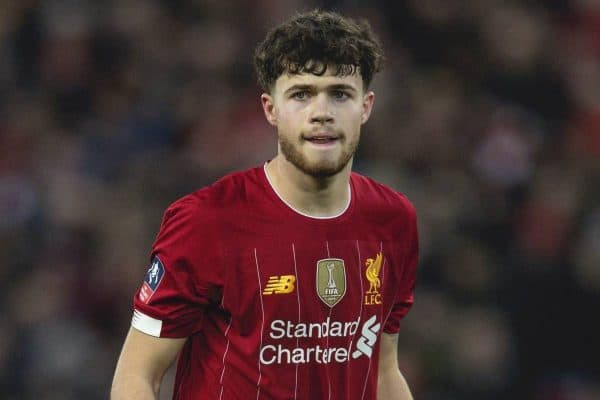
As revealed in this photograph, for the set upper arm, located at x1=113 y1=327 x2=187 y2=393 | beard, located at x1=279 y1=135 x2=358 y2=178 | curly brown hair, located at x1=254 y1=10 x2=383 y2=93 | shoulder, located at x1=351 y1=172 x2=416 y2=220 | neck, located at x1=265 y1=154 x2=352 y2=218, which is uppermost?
curly brown hair, located at x1=254 y1=10 x2=383 y2=93

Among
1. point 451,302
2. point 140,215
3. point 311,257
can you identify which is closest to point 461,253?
point 451,302

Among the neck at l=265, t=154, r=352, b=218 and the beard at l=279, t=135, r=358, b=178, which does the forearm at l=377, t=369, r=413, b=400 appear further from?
the beard at l=279, t=135, r=358, b=178

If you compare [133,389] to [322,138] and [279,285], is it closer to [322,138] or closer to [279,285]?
[279,285]

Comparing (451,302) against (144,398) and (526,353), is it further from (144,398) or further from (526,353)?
(144,398)

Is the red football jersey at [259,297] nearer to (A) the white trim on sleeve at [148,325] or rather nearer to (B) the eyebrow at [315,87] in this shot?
(A) the white trim on sleeve at [148,325]

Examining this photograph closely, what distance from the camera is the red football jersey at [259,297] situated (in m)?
4.06

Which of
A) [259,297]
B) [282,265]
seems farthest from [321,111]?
[259,297]

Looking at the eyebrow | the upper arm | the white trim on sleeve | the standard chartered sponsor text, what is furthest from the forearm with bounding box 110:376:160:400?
the eyebrow

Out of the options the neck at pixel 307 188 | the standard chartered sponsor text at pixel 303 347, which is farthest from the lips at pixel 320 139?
the standard chartered sponsor text at pixel 303 347

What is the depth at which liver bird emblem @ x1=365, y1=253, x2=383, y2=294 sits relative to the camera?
432 cm

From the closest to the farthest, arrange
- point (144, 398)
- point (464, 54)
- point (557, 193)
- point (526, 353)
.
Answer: point (144, 398) < point (526, 353) < point (557, 193) < point (464, 54)

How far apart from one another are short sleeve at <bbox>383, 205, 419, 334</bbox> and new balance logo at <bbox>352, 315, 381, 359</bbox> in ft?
0.71

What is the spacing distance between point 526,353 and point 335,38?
15.6 ft

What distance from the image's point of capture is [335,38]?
4.14 m
